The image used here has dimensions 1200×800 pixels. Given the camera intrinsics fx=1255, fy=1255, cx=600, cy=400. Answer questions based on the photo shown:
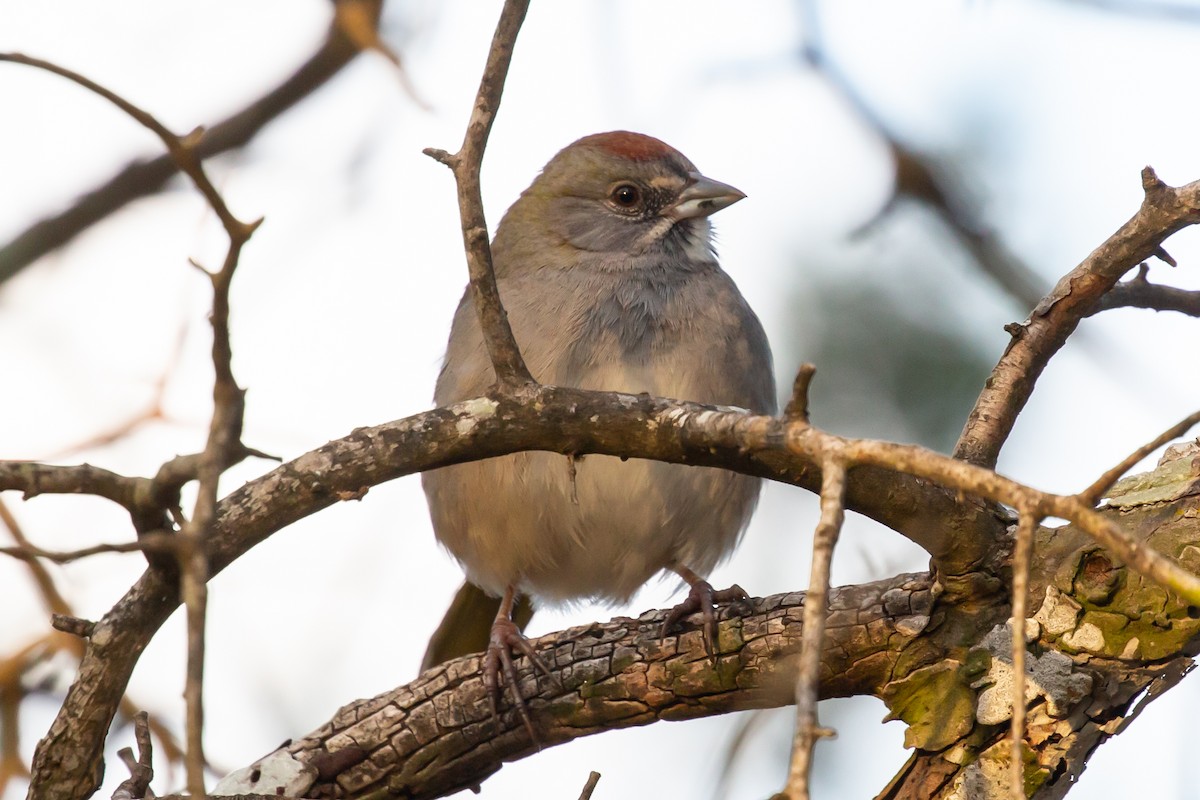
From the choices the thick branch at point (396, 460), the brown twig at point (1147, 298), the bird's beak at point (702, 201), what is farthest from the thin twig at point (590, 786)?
the bird's beak at point (702, 201)

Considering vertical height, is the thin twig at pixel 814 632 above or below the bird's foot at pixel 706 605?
below

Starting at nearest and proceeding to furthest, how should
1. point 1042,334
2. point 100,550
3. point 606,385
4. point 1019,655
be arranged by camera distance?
point 1019,655 < point 100,550 < point 1042,334 < point 606,385

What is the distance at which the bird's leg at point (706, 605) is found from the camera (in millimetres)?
3955

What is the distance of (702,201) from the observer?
5719 mm

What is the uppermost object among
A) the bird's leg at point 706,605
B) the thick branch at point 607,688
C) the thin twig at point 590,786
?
the bird's leg at point 706,605

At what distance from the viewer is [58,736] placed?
3012 millimetres

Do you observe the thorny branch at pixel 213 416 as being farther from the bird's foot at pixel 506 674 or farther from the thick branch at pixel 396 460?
the bird's foot at pixel 506 674

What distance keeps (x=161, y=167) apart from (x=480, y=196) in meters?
1.64

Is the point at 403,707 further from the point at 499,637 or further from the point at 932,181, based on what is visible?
the point at 932,181

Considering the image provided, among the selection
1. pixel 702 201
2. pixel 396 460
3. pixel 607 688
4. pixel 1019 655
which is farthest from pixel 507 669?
pixel 1019 655

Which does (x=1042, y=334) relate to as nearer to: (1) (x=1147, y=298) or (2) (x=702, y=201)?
(1) (x=1147, y=298)

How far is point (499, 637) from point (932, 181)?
112 inches

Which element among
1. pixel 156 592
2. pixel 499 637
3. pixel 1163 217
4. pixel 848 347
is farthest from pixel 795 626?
pixel 848 347

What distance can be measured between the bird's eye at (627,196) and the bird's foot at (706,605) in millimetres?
2034
